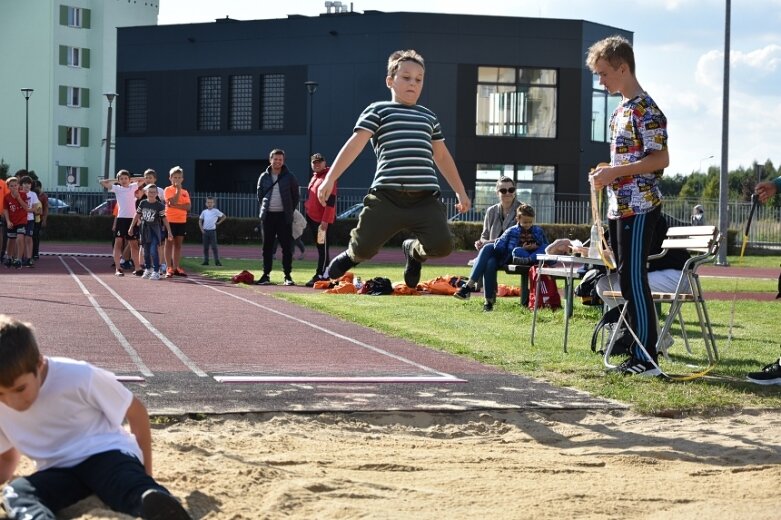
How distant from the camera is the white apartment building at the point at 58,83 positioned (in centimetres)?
8088

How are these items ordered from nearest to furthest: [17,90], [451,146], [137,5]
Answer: [451,146], [17,90], [137,5]

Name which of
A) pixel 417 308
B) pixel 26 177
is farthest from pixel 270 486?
pixel 26 177

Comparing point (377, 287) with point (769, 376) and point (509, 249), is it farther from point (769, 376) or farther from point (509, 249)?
point (769, 376)

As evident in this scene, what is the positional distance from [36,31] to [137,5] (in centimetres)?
772

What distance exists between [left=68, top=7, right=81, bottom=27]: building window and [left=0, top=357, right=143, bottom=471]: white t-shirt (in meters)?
82.5

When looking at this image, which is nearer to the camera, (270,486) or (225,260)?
(270,486)

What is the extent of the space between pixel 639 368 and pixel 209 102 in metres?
48.8

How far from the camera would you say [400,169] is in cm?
887

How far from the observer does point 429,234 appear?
29.4ft

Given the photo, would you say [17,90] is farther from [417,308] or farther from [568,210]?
[417,308]

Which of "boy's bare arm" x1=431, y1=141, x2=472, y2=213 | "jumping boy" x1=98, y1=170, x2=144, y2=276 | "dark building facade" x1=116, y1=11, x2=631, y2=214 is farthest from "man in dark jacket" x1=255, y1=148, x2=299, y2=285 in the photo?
"dark building facade" x1=116, y1=11, x2=631, y2=214

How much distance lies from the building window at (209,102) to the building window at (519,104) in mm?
11734

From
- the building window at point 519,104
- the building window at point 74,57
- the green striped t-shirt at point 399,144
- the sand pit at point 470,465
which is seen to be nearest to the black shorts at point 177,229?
the green striped t-shirt at point 399,144

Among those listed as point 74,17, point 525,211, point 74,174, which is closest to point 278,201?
point 525,211
